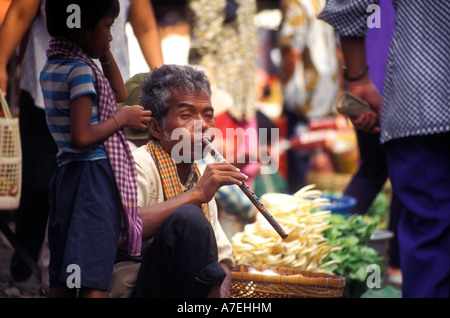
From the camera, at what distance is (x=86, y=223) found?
2.27 meters

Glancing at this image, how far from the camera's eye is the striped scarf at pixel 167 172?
8.64ft

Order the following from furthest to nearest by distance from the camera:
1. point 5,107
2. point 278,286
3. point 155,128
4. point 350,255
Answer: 1. point 350,255
2. point 5,107
3. point 278,286
4. point 155,128

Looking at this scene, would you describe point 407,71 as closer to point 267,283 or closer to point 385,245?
point 267,283

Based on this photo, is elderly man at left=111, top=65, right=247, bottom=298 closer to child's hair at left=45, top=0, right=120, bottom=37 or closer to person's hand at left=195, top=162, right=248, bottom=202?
person's hand at left=195, top=162, right=248, bottom=202

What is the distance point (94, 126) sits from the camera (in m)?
2.29

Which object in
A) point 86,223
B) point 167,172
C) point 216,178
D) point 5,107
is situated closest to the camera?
point 86,223

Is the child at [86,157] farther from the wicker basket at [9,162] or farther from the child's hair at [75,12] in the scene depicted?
the wicker basket at [9,162]

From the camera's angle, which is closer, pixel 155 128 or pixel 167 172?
pixel 167 172

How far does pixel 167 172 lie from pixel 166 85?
351 millimetres

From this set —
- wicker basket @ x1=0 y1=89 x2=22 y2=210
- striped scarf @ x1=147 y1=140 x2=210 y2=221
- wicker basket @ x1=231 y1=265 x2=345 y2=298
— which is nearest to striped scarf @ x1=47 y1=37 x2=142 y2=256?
striped scarf @ x1=147 y1=140 x2=210 y2=221

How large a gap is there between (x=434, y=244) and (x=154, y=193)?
106cm

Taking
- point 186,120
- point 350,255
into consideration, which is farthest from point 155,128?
point 350,255

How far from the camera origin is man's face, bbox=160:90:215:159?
105 inches

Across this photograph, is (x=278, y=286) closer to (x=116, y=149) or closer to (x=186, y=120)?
(x=186, y=120)
